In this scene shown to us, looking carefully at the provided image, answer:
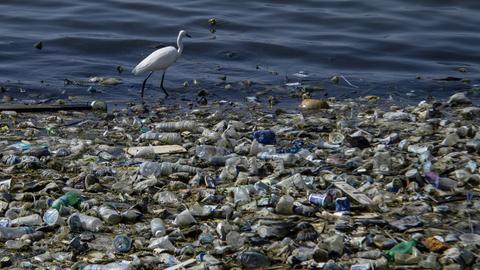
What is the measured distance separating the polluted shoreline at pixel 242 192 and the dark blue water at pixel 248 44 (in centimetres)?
249

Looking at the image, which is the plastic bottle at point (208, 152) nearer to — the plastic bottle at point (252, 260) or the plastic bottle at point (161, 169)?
the plastic bottle at point (161, 169)

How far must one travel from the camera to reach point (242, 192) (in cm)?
732

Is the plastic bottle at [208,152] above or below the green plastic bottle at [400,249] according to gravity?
below

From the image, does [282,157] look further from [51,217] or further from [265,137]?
[51,217]

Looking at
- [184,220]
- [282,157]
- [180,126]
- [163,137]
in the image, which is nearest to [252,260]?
[184,220]

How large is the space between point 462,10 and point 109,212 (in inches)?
455

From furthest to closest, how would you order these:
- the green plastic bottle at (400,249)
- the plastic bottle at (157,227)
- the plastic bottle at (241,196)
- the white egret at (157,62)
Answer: the white egret at (157,62), the plastic bottle at (241,196), the plastic bottle at (157,227), the green plastic bottle at (400,249)

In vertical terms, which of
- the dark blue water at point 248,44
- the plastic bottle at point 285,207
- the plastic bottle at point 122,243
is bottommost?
the dark blue water at point 248,44

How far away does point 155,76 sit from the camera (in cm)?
1338

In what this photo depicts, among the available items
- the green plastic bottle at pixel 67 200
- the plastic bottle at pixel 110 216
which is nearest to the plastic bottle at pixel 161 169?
the green plastic bottle at pixel 67 200

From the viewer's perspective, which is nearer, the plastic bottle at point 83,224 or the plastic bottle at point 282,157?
the plastic bottle at point 83,224

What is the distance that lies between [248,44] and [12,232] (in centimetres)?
865

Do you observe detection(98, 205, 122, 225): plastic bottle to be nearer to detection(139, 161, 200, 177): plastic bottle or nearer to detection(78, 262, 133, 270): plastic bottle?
detection(78, 262, 133, 270): plastic bottle

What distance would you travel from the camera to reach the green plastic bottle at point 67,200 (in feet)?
23.2
